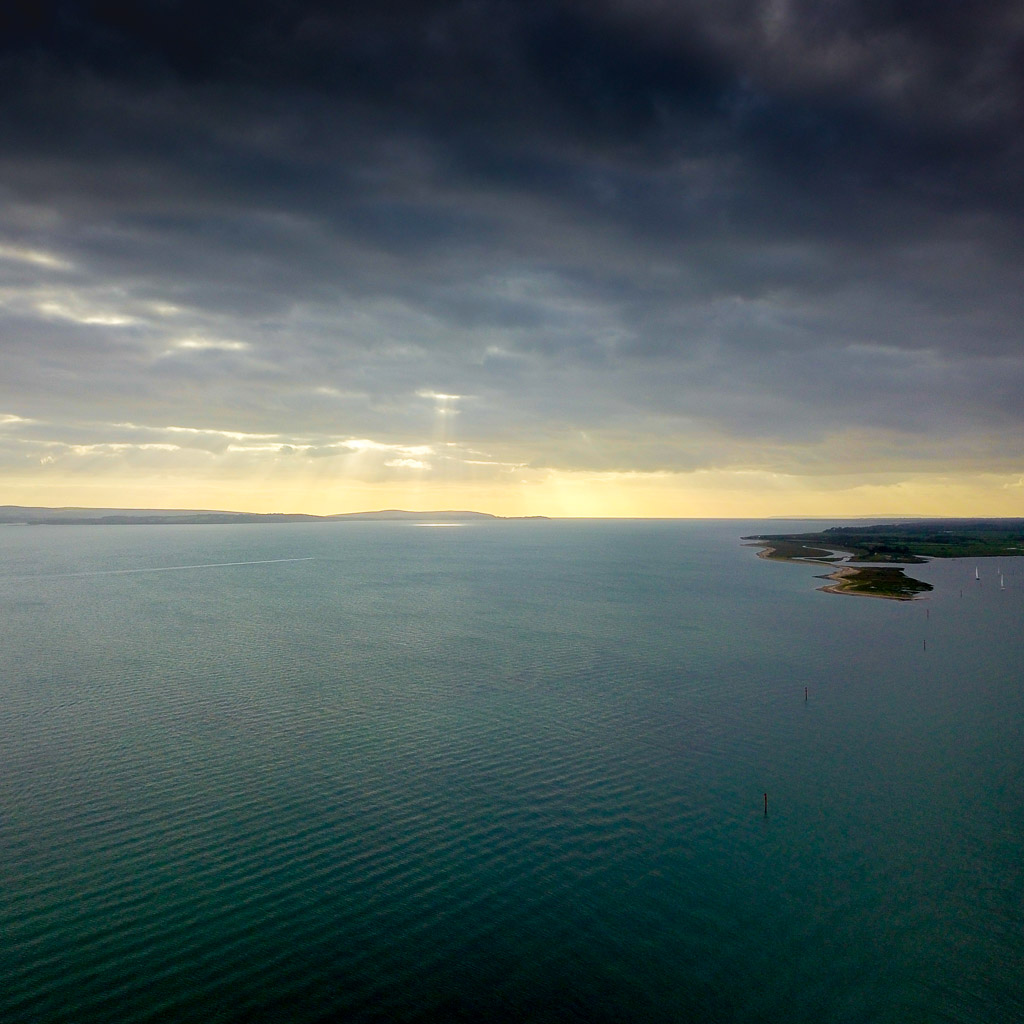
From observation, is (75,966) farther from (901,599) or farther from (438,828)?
(901,599)

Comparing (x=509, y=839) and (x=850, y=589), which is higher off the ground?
(x=850, y=589)

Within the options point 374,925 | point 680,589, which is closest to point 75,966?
point 374,925

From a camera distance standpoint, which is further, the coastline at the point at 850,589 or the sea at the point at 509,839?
the coastline at the point at 850,589

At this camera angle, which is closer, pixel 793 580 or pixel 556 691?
pixel 556 691

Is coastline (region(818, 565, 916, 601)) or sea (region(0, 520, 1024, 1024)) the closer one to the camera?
sea (region(0, 520, 1024, 1024))

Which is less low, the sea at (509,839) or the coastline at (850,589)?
the coastline at (850,589)

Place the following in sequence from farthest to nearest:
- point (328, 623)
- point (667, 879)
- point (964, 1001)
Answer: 1. point (328, 623)
2. point (667, 879)
3. point (964, 1001)

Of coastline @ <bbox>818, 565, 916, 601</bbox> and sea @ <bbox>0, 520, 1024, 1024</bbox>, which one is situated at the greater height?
coastline @ <bbox>818, 565, 916, 601</bbox>

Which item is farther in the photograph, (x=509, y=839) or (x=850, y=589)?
(x=850, y=589)
